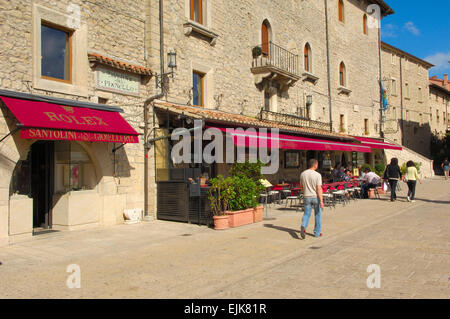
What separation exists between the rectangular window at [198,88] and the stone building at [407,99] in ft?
67.3

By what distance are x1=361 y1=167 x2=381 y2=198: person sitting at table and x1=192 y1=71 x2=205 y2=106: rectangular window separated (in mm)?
7803

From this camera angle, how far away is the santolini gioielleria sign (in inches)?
380

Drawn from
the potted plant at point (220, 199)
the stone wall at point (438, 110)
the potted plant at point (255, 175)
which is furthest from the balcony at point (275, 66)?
the stone wall at point (438, 110)

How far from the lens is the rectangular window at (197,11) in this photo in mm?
13213

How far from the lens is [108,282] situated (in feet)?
16.5

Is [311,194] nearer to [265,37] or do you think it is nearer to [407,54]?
[265,37]

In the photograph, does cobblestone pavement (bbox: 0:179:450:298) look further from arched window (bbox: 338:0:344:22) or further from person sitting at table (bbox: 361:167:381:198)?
arched window (bbox: 338:0:344:22)

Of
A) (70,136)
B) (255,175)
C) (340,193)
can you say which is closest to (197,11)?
(255,175)

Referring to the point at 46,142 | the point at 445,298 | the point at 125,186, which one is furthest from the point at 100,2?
the point at 445,298

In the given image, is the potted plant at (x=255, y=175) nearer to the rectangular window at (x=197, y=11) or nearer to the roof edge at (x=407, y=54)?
the rectangular window at (x=197, y=11)

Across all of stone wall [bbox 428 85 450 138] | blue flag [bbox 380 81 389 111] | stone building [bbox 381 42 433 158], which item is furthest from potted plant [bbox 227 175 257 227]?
stone wall [bbox 428 85 450 138]

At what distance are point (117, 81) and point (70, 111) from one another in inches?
82.2

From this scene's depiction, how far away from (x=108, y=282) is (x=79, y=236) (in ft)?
12.3

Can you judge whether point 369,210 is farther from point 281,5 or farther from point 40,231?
point 281,5
